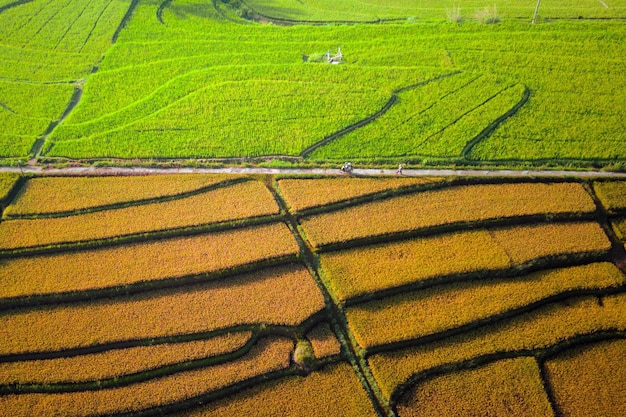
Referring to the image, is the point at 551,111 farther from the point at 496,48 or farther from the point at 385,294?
the point at 385,294

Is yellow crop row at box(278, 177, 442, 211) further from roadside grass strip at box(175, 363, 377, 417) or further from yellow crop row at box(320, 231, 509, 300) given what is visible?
roadside grass strip at box(175, 363, 377, 417)

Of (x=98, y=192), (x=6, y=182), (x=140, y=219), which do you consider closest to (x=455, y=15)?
(x=140, y=219)

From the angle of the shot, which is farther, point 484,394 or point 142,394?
point 484,394

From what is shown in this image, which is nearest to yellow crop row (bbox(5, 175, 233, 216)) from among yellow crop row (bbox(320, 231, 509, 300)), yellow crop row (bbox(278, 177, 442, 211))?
yellow crop row (bbox(278, 177, 442, 211))

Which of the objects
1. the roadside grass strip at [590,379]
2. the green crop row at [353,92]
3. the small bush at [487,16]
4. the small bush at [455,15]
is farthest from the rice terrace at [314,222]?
the small bush at [455,15]

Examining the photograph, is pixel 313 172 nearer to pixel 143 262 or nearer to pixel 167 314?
pixel 143 262

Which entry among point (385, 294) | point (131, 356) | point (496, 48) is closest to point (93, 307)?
point (131, 356)

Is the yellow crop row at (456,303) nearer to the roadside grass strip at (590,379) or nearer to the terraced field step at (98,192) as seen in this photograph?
the roadside grass strip at (590,379)
